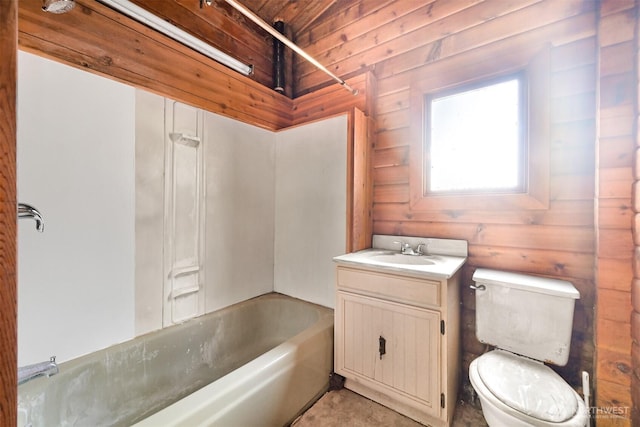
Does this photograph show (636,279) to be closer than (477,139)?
Yes

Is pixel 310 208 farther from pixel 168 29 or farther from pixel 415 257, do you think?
pixel 168 29

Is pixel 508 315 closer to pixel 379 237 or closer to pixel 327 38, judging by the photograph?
pixel 379 237

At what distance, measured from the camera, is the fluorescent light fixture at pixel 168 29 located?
4.83 feet

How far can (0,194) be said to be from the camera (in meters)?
0.44

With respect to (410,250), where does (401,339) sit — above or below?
below

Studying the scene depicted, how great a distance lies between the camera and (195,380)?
1.71 m

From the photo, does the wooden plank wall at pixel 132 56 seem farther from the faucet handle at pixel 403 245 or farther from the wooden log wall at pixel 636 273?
the wooden log wall at pixel 636 273

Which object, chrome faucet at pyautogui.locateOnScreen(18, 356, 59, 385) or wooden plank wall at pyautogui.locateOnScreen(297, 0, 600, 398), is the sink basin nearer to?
wooden plank wall at pyautogui.locateOnScreen(297, 0, 600, 398)

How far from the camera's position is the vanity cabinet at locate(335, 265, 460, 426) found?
1.34m

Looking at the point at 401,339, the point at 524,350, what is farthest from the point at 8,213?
the point at 524,350

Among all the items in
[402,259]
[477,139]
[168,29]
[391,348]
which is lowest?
[391,348]

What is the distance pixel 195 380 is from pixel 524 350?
1.92 meters

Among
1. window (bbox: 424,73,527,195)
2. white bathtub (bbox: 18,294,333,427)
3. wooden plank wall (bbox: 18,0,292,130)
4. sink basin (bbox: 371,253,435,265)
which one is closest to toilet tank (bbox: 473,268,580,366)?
sink basin (bbox: 371,253,435,265)

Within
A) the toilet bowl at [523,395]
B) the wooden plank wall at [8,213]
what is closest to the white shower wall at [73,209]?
the wooden plank wall at [8,213]
